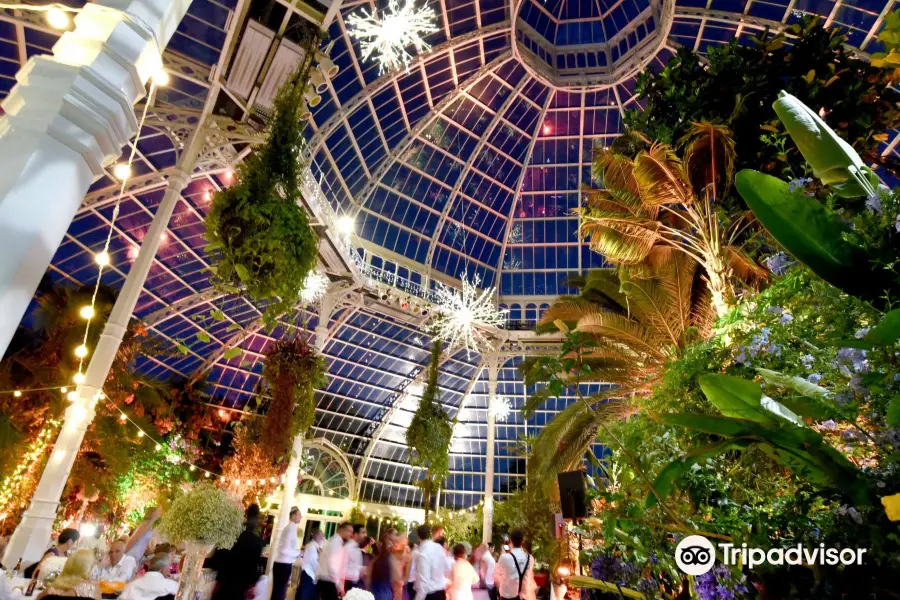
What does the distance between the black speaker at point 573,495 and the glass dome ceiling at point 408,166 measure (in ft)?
23.2

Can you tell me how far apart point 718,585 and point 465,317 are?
42.7 ft

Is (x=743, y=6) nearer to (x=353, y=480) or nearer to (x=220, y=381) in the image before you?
(x=220, y=381)

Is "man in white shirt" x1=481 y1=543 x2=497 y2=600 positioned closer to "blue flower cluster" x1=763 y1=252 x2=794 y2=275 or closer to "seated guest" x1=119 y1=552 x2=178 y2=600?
"seated guest" x1=119 y1=552 x2=178 y2=600

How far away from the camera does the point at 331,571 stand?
20.6 feet

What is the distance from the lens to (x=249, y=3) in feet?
23.6

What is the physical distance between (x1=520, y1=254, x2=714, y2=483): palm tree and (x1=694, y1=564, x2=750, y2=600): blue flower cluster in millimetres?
3536

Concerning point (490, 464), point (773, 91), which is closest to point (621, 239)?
point (773, 91)

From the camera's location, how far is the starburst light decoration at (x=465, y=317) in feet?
47.0

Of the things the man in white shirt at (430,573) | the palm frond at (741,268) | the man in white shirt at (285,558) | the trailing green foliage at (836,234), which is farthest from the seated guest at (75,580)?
the palm frond at (741,268)

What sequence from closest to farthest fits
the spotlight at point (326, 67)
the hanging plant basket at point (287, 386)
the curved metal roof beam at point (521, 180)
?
1. the spotlight at point (326, 67)
2. the hanging plant basket at point (287, 386)
3. the curved metal roof beam at point (521, 180)

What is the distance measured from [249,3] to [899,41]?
780 centimetres

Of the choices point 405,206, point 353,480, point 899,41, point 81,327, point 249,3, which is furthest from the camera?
point 353,480

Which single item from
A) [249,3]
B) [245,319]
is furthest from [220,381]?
[249,3]

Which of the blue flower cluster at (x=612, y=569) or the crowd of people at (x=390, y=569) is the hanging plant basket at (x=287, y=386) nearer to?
the crowd of people at (x=390, y=569)
